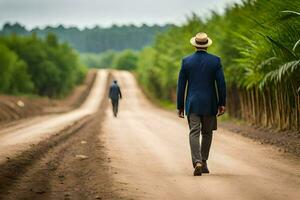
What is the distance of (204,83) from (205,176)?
150 centimetres

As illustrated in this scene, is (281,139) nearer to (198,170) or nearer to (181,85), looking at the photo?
(181,85)

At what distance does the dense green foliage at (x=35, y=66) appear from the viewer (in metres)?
66.3

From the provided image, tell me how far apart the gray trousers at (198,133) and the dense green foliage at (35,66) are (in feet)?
179

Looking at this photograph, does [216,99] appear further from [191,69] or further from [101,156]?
[101,156]

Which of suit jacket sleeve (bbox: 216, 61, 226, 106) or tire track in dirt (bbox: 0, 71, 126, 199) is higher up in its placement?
suit jacket sleeve (bbox: 216, 61, 226, 106)

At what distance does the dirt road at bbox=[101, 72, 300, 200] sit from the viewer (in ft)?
27.6

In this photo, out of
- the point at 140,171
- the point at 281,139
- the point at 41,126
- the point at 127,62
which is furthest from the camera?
the point at 127,62

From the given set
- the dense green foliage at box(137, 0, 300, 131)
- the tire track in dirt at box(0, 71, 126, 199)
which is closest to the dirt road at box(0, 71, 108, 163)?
the tire track in dirt at box(0, 71, 126, 199)

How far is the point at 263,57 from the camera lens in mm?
19188

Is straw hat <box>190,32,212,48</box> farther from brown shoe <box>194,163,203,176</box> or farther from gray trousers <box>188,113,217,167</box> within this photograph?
brown shoe <box>194,163,203,176</box>

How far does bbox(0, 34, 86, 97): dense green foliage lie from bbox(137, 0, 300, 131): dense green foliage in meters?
32.1

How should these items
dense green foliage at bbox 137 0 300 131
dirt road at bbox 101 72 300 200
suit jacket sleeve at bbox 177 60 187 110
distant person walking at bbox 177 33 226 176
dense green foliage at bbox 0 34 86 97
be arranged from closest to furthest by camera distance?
dirt road at bbox 101 72 300 200 → distant person walking at bbox 177 33 226 176 → suit jacket sleeve at bbox 177 60 187 110 → dense green foliage at bbox 137 0 300 131 → dense green foliage at bbox 0 34 86 97

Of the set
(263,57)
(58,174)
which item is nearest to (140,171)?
(58,174)

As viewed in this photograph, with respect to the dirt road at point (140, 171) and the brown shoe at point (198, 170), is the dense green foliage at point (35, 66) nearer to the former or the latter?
the dirt road at point (140, 171)
